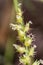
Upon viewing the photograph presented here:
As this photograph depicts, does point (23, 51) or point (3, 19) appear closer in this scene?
point (23, 51)

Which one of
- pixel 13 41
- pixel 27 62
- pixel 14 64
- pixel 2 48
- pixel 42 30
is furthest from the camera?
pixel 42 30

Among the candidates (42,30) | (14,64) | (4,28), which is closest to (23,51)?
(14,64)

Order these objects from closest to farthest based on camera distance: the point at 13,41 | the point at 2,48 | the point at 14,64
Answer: the point at 13,41 → the point at 14,64 → the point at 2,48

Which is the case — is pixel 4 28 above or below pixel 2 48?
above

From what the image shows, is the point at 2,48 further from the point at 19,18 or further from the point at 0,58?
the point at 19,18

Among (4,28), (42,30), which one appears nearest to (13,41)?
(4,28)

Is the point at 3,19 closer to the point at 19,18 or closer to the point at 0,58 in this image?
the point at 0,58

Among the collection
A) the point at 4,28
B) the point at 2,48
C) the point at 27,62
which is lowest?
the point at 2,48

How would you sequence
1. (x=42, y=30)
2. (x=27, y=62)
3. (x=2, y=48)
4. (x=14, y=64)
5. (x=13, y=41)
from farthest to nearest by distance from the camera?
(x=42, y=30) < (x=2, y=48) < (x=14, y=64) < (x=13, y=41) < (x=27, y=62)

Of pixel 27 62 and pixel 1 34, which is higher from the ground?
pixel 27 62
